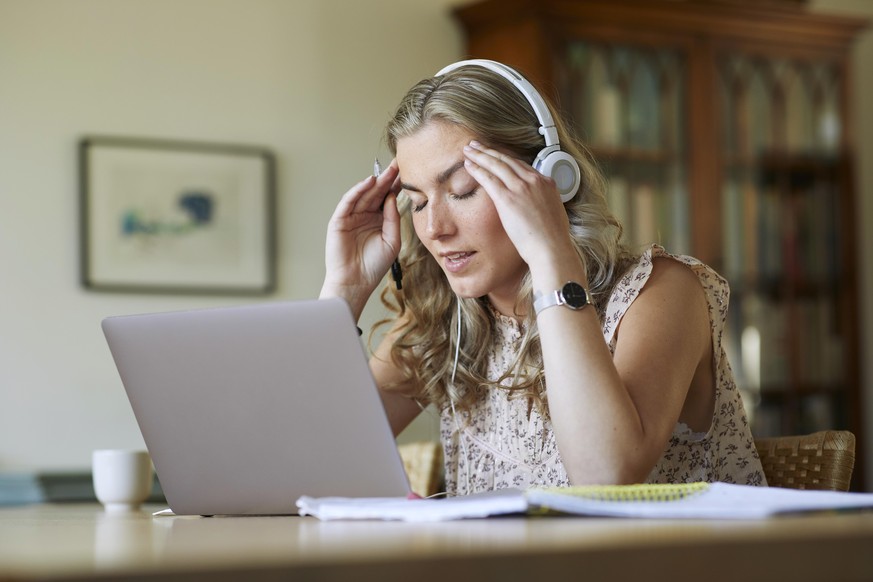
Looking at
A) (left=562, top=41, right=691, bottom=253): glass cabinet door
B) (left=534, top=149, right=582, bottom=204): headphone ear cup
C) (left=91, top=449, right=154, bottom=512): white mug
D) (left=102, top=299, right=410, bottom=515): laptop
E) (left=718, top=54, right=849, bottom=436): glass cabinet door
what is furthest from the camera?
(left=718, top=54, right=849, bottom=436): glass cabinet door

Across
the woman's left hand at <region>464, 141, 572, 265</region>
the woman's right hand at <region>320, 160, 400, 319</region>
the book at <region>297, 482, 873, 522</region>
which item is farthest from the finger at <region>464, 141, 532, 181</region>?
the book at <region>297, 482, 873, 522</region>

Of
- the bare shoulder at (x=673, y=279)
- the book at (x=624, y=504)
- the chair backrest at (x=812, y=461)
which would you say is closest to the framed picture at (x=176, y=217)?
the bare shoulder at (x=673, y=279)

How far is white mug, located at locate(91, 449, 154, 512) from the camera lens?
Result: 1698 mm

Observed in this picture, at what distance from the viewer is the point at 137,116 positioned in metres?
3.27

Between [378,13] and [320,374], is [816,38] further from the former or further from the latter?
[320,374]

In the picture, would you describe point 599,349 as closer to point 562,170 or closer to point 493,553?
point 562,170

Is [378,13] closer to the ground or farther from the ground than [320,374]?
farther from the ground

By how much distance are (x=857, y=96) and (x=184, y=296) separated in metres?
2.67

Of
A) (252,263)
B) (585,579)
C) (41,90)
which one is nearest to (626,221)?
(252,263)

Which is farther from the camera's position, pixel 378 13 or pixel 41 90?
pixel 378 13

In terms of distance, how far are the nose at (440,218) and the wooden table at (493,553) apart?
2.83ft

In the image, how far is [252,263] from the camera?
3.39 m

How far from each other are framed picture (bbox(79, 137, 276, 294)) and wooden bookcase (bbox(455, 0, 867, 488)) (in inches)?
34.8

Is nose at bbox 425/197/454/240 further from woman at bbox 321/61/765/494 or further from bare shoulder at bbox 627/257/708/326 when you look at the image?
bare shoulder at bbox 627/257/708/326
